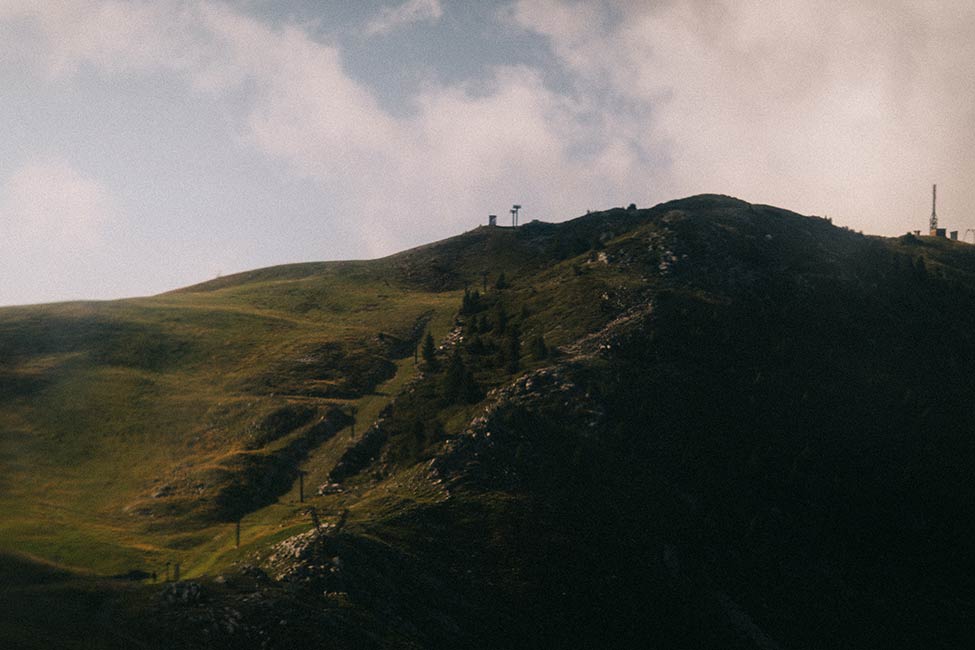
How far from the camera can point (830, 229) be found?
634 ft

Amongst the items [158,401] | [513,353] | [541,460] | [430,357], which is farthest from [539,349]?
[158,401]

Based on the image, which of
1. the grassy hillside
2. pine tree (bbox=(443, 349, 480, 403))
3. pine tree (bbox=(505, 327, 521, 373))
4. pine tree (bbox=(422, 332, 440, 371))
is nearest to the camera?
the grassy hillside

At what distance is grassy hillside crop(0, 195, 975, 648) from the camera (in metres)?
74.2

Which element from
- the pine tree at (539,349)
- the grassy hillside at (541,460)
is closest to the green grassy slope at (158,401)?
the grassy hillside at (541,460)

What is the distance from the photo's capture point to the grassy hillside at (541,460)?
74.2 meters

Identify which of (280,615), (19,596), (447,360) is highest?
(447,360)

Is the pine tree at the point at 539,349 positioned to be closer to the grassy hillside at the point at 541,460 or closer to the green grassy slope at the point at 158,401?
the grassy hillside at the point at 541,460

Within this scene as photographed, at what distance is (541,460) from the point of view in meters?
95.4

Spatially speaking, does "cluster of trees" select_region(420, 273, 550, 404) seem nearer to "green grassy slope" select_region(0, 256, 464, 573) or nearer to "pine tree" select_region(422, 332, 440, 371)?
"pine tree" select_region(422, 332, 440, 371)

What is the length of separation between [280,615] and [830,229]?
560 ft

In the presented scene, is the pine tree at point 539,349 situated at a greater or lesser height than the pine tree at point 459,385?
greater

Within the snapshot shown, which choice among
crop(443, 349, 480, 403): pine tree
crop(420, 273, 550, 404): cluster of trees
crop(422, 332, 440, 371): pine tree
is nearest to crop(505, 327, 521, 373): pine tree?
crop(420, 273, 550, 404): cluster of trees

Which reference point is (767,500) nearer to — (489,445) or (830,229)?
(489,445)

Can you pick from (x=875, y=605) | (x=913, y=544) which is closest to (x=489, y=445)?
(x=875, y=605)
